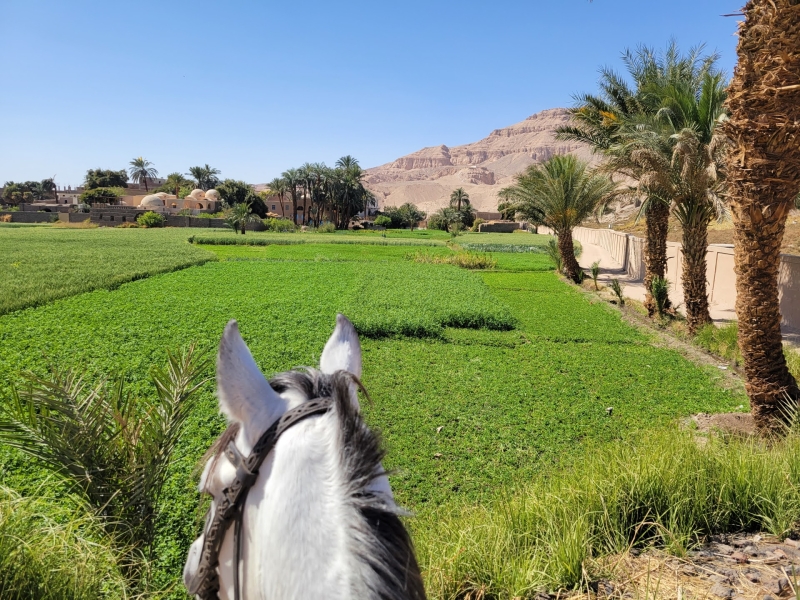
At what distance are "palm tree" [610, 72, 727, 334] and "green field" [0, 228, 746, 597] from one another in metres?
1.68

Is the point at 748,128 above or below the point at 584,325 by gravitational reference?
above

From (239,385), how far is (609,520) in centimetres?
252

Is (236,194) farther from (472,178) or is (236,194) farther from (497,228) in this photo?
(472,178)

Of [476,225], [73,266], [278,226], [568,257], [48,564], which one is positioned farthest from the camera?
[476,225]

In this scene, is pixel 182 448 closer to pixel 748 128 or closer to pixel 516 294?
pixel 748 128

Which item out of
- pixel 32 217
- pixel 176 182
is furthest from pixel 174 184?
pixel 32 217

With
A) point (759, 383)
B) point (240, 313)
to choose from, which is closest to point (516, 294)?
point (240, 313)

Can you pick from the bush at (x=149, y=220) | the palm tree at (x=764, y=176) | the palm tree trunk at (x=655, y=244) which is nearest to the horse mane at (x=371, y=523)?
the palm tree at (x=764, y=176)

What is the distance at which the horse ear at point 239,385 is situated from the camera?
102cm

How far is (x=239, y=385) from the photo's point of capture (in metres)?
1.05

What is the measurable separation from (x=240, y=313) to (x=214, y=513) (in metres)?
10.7

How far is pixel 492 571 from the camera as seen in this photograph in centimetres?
250

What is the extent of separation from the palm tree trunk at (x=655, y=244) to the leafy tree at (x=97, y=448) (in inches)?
494

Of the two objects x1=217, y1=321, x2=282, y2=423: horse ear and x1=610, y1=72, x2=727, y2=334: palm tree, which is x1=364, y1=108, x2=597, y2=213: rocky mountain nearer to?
x1=610, y1=72, x2=727, y2=334: palm tree
